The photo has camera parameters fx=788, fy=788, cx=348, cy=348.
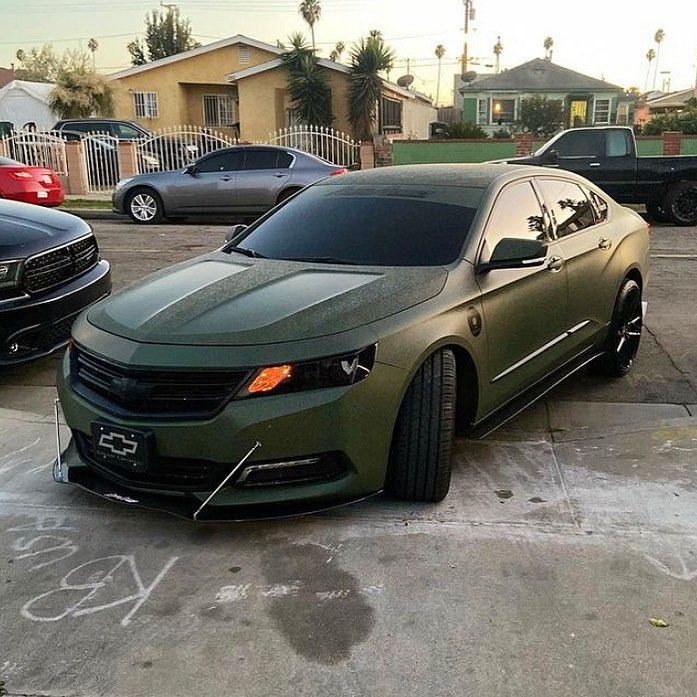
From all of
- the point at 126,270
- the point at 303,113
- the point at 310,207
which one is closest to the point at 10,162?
the point at 126,270

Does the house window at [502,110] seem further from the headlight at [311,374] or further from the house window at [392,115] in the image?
the headlight at [311,374]

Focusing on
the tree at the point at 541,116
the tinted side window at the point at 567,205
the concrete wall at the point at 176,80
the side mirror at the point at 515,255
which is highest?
the concrete wall at the point at 176,80

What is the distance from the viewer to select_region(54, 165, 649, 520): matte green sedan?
3092 mm

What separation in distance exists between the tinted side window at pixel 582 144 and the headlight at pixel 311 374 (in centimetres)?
1306

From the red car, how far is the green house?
27087 mm

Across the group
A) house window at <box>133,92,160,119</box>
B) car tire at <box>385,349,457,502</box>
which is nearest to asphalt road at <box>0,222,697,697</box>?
car tire at <box>385,349,457,502</box>

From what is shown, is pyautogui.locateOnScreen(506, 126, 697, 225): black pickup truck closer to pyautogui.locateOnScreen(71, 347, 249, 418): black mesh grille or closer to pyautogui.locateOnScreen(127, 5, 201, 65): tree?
pyautogui.locateOnScreen(71, 347, 249, 418): black mesh grille

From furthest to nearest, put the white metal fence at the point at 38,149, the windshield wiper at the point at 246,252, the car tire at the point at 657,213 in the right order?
the white metal fence at the point at 38,149 → the car tire at the point at 657,213 → the windshield wiper at the point at 246,252

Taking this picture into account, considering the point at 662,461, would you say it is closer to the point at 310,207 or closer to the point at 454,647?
the point at 454,647

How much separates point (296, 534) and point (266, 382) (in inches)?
28.6

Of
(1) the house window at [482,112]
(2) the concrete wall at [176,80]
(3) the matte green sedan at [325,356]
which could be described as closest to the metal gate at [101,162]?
(2) the concrete wall at [176,80]

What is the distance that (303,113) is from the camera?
29.3 m

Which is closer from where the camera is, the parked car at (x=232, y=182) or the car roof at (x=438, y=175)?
the car roof at (x=438, y=175)

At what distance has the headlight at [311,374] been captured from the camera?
3068mm
